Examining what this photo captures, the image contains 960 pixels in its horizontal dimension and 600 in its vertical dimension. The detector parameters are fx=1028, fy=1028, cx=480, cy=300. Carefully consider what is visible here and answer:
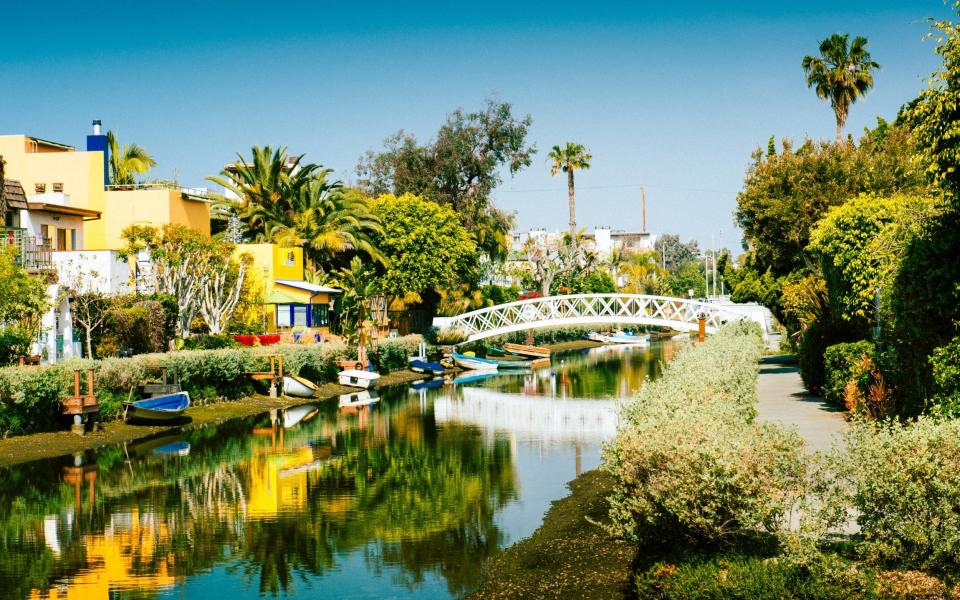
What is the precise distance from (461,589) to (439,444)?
53.1ft

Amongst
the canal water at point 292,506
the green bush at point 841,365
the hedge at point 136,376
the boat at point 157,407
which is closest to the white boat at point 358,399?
the hedge at point 136,376

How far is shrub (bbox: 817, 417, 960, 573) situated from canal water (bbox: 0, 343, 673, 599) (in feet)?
21.9

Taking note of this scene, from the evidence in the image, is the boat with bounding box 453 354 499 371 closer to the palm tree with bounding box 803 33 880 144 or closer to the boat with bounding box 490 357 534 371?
the boat with bounding box 490 357 534 371

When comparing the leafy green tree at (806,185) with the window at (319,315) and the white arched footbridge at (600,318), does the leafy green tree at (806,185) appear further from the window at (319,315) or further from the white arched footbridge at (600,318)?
the window at (319,315)

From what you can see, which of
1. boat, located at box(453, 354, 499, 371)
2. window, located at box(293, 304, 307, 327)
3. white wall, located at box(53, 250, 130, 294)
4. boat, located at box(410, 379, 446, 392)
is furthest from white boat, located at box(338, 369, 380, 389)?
boat, located at box(453, 354, 499, 371)

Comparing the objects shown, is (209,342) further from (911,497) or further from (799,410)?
(911,497)

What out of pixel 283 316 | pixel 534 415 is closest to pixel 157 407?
pixel 534 415

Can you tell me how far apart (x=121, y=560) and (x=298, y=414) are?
2334 centimetres

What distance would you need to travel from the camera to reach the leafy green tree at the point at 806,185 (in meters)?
40.1

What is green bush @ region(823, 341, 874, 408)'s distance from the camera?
2562 centimetres

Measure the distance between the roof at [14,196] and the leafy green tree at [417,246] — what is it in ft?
81.4

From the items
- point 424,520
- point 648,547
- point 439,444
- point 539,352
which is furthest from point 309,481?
point 539,352

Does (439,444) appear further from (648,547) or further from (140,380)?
(648,547)

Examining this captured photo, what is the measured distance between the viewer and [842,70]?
5309 cm
